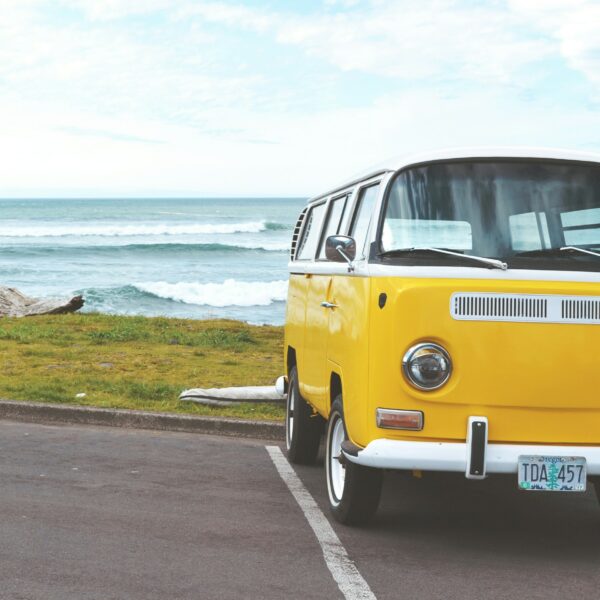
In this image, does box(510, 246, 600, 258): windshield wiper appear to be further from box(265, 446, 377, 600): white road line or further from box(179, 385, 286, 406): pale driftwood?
box(179, 385, 286, 406): pale driftwood

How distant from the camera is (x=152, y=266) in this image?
45.8 meters

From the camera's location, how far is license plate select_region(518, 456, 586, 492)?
5312 mm

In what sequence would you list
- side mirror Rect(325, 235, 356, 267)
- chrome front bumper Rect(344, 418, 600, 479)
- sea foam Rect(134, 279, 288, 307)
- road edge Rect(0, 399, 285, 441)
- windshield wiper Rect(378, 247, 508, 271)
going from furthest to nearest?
sea foam Rect(134, 279, 288, 307) → road edge Rect(0, 399, 285, 441) → side mirror Rect(325, 235, 356, 267) → windshield wiper Rect(378, 247, 508, 271) → chrome front bumper Rect(344, 418, 600, 479)

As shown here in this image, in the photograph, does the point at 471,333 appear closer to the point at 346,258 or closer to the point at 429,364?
the point at 429,364

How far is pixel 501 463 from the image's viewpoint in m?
5.30

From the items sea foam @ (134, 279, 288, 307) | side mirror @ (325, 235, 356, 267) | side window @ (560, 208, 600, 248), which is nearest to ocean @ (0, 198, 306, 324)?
sea foam @ (134, 279, 288, 307)

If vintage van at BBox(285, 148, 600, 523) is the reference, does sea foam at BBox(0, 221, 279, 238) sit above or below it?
below

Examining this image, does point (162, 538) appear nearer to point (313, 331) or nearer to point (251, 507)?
point (251, 507)

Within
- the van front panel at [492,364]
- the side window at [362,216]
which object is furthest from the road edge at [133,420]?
the van front panel at [492,364]

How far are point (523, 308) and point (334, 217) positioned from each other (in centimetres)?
238

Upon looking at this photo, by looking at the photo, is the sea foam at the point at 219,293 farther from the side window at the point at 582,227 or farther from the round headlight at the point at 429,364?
the round headlight at the point at 429,364

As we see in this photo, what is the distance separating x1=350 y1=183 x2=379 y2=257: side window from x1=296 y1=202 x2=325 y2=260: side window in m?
1.32

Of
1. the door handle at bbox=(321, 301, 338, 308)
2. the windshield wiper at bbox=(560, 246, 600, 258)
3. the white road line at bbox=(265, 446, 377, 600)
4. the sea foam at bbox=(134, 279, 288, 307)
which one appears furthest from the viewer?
the sea foam at bbox=(134, 279, 288, 307)

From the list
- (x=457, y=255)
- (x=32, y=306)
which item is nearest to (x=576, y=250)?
(x=457, y=255)
